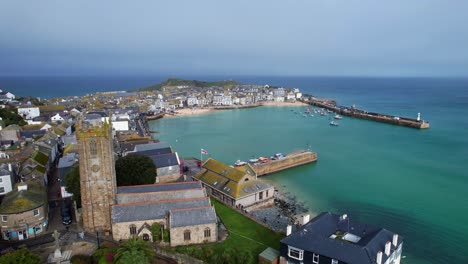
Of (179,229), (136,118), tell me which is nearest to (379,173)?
(179,229)

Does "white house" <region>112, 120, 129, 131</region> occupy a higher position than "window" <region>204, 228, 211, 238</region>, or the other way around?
"white house" <region>112, 120, 129, 131</region>

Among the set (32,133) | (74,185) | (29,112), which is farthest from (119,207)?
(29,112)

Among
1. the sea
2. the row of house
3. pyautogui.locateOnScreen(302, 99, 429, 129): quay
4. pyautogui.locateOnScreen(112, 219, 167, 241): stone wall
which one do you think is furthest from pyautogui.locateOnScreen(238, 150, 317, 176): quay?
pyautogui.locateOnScreen(302, 99, 429, 129): quay

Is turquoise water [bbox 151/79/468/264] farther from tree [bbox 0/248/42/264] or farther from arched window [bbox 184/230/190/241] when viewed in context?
tree [bbox 0/248/42/264]

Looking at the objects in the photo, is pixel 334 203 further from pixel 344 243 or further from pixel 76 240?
pixel 76 240

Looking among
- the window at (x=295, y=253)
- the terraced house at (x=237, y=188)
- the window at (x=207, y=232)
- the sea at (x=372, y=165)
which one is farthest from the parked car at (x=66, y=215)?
the sea at (x=372, y=165)

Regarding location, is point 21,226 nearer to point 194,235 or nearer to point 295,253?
point 194,235

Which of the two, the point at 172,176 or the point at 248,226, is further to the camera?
the point at 172,176
